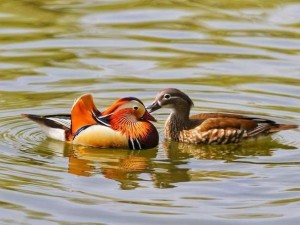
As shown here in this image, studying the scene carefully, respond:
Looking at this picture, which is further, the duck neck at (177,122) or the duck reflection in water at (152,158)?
the duck neck at (177,122)

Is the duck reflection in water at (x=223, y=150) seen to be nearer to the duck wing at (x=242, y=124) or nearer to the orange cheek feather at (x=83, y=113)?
the duck wing at (x=242, y=124)

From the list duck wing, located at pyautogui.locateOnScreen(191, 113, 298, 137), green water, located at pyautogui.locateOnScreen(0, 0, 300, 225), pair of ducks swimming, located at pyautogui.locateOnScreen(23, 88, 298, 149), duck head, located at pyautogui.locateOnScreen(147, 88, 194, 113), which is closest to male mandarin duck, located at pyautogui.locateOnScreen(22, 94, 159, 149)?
pair of ducks swimming, located at pyautogui.locateOnScreen(23, 88, 298, 149)

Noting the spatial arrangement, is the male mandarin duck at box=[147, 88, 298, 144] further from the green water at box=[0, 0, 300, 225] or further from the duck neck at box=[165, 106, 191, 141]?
the green water at box=[0, 0, 300, 225]

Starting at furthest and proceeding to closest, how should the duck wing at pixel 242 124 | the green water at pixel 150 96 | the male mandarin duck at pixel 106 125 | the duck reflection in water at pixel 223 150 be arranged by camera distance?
the duck wing at pixel 242 124 < the male mandarin duck at pixel 106 125 < the duck reflection in water at pixel 223 150 < the green water at pixel 150 96

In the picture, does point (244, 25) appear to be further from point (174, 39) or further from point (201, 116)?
point (201, 116)

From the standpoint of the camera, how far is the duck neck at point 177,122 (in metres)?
13.2

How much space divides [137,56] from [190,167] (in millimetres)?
4605

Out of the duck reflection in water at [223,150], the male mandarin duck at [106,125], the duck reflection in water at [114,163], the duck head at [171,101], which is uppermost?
the duck head at [171,101]

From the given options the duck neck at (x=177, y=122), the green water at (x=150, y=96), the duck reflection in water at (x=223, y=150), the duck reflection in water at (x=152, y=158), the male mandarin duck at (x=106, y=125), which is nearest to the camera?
the green water at (x=150, y=96)

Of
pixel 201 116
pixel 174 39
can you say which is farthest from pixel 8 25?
pixel 201 116

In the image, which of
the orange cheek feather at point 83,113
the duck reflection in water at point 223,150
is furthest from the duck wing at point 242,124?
the orange cheek feather at point 83,113

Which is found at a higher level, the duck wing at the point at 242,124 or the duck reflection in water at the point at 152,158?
the duck wing at the point at 242,124

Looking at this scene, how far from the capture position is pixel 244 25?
17922 millimetres

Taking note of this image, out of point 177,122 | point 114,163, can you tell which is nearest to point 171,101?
point 177,122
